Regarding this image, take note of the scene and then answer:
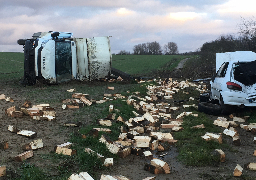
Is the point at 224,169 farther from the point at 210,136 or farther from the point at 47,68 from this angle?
the point at 47,68

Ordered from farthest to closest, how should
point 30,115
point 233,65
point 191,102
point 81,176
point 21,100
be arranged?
point 191,102
point 21,100
point 233,65
point 30,115
point 81,176

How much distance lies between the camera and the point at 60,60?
15375 mm

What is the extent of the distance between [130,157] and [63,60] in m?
10.9

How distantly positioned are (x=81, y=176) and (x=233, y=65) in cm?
661

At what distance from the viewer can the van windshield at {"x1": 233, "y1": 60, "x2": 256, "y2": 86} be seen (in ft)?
28.0

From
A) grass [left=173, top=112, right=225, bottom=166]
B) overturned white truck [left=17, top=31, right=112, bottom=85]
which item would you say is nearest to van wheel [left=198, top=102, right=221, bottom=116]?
grass [left=173, top=112, right=225, bottom=166]

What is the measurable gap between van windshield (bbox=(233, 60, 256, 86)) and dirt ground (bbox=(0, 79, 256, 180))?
65.4 inches

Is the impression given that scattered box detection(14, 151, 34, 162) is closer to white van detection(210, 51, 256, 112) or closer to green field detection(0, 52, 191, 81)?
white van detection(210, 51, 256, 112)

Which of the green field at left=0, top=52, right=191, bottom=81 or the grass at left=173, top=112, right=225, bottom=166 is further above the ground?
the green field at left=0, top=52, right=191, bottom=81

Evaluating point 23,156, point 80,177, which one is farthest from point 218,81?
point 23,156

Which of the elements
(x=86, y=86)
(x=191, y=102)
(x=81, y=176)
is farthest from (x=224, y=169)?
(x=86, y=86)

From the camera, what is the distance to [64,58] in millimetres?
15547

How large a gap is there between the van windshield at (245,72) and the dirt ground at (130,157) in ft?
5.45

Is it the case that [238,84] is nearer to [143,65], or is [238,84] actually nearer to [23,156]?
[23,156]
